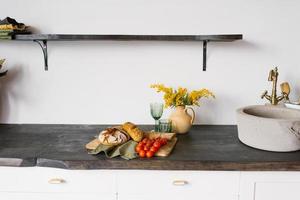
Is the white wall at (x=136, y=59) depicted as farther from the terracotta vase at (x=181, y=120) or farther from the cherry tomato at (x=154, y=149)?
the cherry tomato at (x=154, y=149)

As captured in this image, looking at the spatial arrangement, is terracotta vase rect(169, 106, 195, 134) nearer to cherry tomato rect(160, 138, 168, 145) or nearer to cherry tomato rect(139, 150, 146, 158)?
cherry tomato rect(160, 138, 168, 145)

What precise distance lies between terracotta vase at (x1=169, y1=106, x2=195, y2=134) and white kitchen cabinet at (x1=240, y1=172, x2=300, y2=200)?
1.51ft

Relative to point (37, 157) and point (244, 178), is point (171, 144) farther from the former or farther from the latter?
point (37, 157)

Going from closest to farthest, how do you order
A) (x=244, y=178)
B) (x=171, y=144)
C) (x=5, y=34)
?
(x=244, y=178), (x=171, y=144), (x=5, y=34)

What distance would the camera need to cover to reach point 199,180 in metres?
1.21

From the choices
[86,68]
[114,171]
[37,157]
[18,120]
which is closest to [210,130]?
[114,171]

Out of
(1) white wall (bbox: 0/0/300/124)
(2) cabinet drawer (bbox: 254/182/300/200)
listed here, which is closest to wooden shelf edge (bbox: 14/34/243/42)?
(1) white wall (bbox: 0/0/300/124)

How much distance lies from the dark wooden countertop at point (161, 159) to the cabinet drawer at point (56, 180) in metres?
0.04

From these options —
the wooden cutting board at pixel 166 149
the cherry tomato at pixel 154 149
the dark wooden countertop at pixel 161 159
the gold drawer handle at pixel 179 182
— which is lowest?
the gold drawer handle at pixel 179 182

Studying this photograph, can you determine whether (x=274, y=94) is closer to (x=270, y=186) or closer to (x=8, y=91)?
(x=270, y=186)

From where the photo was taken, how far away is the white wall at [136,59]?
1685 mm

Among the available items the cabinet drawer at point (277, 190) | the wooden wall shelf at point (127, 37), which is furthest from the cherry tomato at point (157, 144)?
the wooden wall shelf at point (127, 37)

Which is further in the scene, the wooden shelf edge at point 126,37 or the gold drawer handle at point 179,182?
the wooden shelf edge at point 126,37

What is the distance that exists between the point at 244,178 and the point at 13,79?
146 cm
